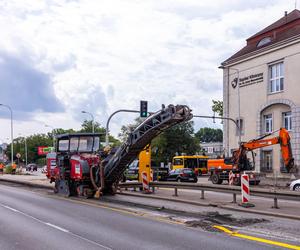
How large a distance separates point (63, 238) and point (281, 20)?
146 feet

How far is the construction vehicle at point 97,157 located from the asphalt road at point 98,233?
4106 mm

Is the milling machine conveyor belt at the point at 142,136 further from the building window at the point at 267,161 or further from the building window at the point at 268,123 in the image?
the building window at the point at 268,123

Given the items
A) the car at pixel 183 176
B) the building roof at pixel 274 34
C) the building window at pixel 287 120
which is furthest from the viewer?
the building roof at pixel 274 34

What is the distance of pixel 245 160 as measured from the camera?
25.7m

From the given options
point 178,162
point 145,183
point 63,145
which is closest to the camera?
point 145,183

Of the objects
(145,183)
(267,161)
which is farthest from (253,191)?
(267,161)

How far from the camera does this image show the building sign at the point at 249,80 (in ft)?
147

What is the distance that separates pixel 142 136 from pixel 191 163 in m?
35.0

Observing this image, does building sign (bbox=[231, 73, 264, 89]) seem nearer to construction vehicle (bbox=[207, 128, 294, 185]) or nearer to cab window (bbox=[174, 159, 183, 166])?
cab window (bbox=[174, 159, 183, 166])

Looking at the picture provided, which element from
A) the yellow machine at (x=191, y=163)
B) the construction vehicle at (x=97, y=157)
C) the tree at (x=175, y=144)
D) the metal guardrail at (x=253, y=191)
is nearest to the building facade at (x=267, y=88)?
the yellow machine at (x=191, y=163)

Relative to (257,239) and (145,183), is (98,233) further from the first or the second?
(145,183)

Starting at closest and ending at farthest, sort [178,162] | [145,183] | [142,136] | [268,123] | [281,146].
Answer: [142,136] < [281,146] < [145,183] < [268,123] < [178,162]

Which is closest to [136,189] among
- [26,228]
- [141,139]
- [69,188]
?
[69,188]

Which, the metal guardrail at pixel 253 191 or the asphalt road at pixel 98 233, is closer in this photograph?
the asphalt road at pixel 98 233
